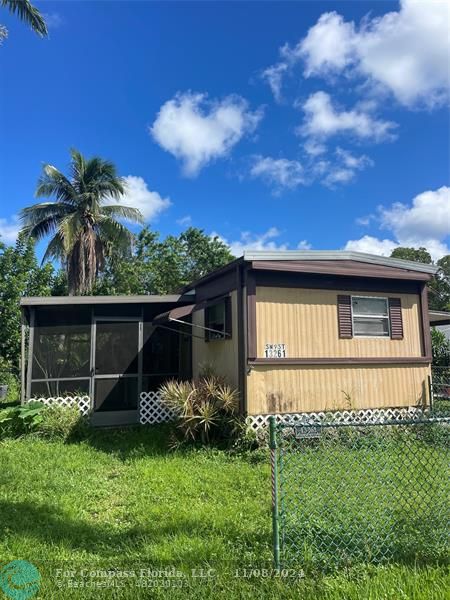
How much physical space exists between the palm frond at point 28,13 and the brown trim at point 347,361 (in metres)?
8.07

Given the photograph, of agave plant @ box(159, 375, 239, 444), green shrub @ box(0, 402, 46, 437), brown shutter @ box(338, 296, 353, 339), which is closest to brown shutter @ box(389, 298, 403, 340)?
brown shutter @ box(338, 296, 353, 339)

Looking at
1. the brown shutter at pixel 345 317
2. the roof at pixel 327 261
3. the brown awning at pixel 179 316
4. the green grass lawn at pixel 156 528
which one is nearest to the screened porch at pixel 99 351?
the brown awning at pixel 179 316

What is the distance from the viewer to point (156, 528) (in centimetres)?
399

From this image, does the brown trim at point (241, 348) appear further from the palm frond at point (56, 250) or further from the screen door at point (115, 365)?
the palm frond at point (56, 250)

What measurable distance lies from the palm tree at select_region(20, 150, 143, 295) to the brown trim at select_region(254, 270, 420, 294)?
11783mm

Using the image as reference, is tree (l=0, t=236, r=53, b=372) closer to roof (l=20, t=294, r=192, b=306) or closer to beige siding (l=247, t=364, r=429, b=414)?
roof (l=20, t=294, r=192, b=306)

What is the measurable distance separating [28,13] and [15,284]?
10.8 metres

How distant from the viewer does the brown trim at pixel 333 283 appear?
782 centimetres

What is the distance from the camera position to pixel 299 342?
7.93 metres

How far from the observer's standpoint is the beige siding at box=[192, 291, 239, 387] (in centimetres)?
794

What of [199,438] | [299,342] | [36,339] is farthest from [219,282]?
[36,339]

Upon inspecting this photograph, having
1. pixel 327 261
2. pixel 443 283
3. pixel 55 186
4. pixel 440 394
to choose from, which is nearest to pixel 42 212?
pixel 55 186

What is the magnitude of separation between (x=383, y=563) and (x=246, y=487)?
89.7 inches

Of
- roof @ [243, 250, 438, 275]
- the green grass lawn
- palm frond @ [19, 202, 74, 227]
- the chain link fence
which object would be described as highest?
palm frond @ [19, 202, 74, 227]
